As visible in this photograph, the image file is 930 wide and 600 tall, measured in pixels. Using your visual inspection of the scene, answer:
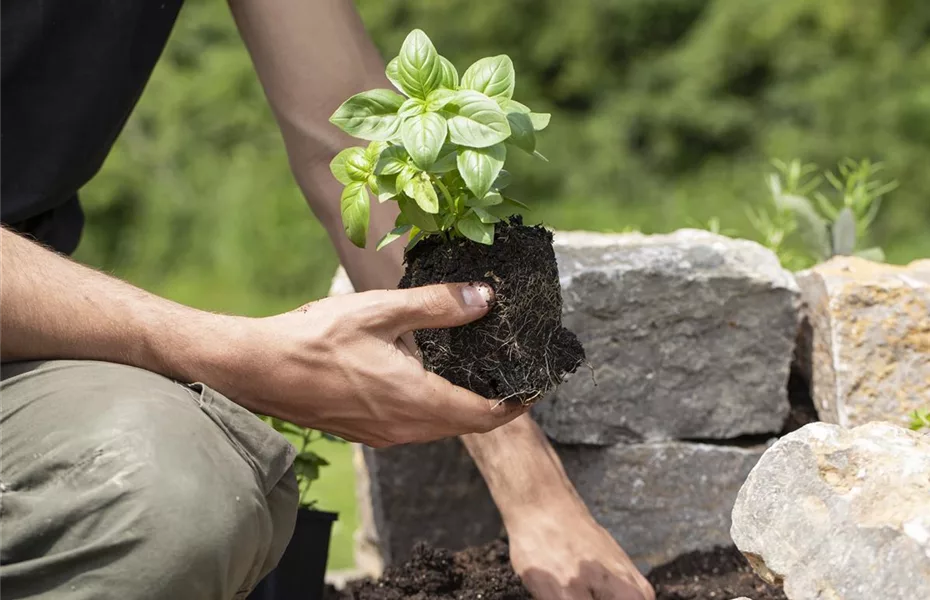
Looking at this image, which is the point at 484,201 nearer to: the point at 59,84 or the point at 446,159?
the point at 446,159

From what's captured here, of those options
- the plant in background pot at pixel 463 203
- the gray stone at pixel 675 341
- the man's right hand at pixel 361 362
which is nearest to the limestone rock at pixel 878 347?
the gray stone at pixel 675 341

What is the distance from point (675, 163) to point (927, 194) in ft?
4.74

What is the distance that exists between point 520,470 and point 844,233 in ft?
4.15

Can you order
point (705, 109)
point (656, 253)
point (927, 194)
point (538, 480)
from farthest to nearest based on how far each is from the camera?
point (705, 109), point (927, 194), point (656, 253), point (538, 480)

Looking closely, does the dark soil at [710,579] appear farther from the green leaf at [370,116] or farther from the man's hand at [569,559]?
the green leaf at [370,116]

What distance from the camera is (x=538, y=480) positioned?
218 centimetres

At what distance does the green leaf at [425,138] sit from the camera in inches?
63.5

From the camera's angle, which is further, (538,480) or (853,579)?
(538,480)

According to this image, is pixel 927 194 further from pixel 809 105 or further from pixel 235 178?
pixel 235 178

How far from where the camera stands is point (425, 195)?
1.67m

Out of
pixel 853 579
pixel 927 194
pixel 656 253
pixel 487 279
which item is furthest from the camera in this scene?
pixel 927 194

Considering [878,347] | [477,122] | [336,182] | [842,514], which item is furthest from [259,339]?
[878,347]

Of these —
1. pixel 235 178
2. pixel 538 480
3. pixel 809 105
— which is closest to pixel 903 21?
pixel 809 105

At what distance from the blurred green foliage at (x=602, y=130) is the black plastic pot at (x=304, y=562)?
3999 mm
